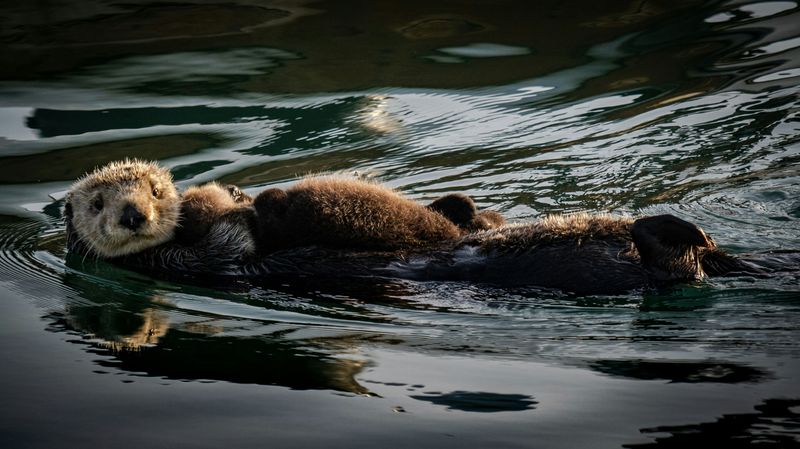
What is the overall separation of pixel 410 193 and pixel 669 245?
106 inches

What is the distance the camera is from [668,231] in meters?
4.51

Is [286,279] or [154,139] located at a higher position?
[154,139]

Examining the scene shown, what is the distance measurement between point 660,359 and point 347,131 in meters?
5.03

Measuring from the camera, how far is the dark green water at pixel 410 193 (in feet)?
10.4

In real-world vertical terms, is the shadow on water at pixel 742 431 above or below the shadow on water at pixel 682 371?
below

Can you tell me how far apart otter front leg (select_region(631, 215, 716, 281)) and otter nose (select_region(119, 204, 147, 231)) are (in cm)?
258

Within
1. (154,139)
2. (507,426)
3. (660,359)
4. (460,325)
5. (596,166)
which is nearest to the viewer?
(507,426)

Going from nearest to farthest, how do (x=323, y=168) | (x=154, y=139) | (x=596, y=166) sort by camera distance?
(x=596, y=166) → (x=323, y=168) → (x=154, y=139)

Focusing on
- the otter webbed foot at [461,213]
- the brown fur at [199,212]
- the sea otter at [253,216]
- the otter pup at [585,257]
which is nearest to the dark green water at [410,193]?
the otter pup at [585,257]

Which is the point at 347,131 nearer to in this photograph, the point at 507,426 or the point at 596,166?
the point at 596,166

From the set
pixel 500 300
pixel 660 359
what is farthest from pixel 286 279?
pixel 660 359

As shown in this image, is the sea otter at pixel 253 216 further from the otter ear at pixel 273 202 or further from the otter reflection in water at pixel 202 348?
the otter reflection in water at pixel 202 348

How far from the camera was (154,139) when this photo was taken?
26.4 ft

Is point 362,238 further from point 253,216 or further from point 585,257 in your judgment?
point 585,257
